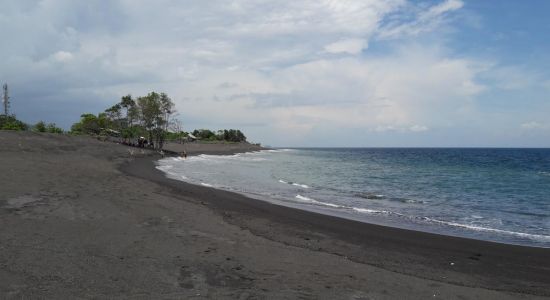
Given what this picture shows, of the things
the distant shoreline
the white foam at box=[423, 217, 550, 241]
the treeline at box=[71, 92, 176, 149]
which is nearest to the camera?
the distant shoreline

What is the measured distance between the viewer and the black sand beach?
6.36m

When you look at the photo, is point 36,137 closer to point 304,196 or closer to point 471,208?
point 304,196

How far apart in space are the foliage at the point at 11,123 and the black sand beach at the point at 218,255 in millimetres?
40861

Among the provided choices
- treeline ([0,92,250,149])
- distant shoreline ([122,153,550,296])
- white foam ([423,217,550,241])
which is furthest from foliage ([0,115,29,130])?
white foam ([423,217,550,241])

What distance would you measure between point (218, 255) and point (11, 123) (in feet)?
178

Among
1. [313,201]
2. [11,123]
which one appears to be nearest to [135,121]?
[11,123]

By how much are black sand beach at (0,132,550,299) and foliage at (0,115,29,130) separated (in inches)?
1609

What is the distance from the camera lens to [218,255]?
8.39 m

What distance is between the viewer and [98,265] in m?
6.89

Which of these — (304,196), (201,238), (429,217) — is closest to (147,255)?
(201,238)

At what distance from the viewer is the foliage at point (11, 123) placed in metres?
48.7

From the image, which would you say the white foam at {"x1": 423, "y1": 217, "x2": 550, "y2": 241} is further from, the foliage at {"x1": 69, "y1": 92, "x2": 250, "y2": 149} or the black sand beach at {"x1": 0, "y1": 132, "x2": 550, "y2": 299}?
the foliage at {"x1": 69, "y1": 92, "x2": 250, "y2": 149}

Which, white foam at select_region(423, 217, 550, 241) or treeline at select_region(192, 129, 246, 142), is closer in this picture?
white foam at select_region(423, 217, 550, 241)

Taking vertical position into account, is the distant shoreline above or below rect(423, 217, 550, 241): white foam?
above
